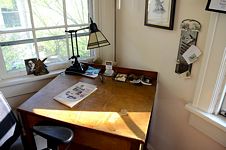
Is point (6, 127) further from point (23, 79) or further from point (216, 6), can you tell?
point (216, 6)

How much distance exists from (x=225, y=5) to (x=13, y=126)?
52.3 inches

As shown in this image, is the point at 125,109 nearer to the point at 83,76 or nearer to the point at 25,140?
the point at 83,76

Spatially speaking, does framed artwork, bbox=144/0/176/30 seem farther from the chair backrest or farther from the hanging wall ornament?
the chair backrest

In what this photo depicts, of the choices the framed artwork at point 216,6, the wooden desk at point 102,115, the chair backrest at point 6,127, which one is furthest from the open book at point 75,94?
the framed artwork at point 216,6

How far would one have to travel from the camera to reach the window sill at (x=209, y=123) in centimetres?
110

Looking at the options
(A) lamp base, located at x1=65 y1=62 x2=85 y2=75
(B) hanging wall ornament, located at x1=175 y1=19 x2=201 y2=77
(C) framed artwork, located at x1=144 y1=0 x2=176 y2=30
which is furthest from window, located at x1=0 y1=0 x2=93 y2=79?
(B) hanging wall ornament, located at x1=175 y1=19 x2=201 y2=77

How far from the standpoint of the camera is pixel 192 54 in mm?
1189

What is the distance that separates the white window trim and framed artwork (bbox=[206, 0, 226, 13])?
4 cm

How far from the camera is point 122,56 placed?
1836mm

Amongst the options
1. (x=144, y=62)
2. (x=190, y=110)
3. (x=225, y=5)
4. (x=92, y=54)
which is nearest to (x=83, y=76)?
(x=92, y=54)

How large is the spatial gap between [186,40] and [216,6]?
0.28m

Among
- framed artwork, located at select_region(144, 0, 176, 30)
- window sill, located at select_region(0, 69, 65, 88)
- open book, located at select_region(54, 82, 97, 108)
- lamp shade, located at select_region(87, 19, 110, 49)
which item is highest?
framed artwork, located at select_region(144, 0, 176, 30)

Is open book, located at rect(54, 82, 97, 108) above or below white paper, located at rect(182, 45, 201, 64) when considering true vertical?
below

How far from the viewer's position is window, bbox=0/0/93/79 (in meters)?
1.42
